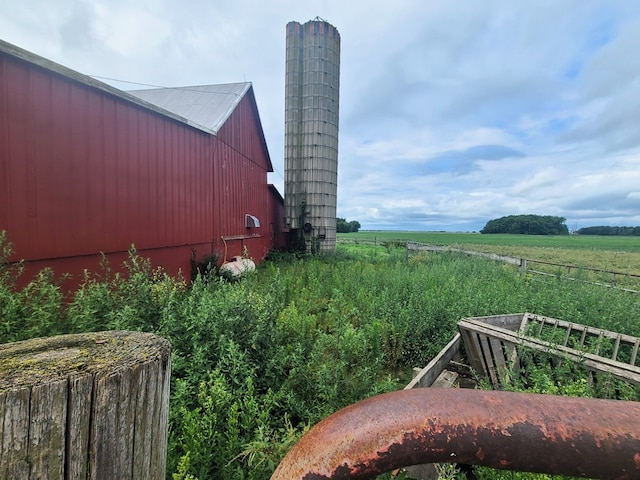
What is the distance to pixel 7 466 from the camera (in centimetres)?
65

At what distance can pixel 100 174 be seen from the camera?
5.05 metres

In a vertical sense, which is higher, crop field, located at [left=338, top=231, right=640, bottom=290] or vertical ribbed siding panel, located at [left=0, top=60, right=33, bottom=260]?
vertical ribbed siding panel, located at [left=0, top=60, right=33, bottom=260]

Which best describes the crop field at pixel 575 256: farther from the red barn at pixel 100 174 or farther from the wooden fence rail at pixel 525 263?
the red barn at pixel 100 174

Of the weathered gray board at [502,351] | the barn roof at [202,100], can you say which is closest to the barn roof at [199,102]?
the barn roof at [202,100]

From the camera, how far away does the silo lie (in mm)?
12859

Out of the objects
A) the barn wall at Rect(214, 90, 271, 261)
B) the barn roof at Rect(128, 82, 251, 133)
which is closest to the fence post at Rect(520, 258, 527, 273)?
the barn wall at Rect(214, 90, 271, 261)

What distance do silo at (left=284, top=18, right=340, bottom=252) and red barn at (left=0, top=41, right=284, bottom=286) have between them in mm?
4427

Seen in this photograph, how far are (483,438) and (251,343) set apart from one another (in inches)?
110

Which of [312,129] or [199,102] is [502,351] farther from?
[312,129]

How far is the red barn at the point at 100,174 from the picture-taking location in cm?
396

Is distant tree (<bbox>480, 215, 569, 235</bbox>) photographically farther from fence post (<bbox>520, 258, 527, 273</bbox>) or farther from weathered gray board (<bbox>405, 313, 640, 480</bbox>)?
weathered gray board (<bbox>405, 313, 640, 480</bbox>)

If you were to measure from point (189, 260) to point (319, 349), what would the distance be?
17.0 ft

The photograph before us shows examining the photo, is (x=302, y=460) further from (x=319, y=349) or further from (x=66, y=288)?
(x=66, y=288)

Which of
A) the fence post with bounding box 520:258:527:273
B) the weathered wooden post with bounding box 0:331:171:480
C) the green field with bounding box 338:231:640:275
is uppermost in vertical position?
the weathered wooden post with bounding box 0:331:171:480
